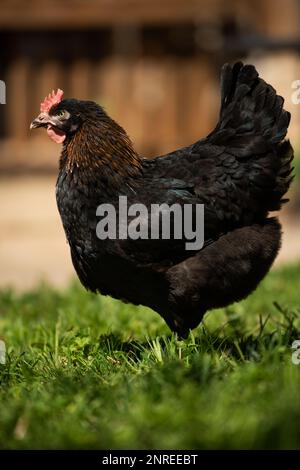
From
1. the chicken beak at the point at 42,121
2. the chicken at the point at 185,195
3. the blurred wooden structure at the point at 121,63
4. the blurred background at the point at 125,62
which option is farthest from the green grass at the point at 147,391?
the blurred wooden structure at the point at 121,63

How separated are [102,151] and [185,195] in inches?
20.6

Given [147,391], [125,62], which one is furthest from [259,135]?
[125,62]

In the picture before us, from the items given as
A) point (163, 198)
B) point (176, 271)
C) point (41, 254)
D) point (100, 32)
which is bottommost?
point (41, 254)

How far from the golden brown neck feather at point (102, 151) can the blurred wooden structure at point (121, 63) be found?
11.2 m

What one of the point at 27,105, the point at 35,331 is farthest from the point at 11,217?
the point at 35,331

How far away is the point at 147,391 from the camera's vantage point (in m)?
3.29

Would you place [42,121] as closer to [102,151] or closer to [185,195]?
[102,151]

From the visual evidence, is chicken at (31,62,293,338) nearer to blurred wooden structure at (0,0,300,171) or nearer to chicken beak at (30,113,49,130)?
chicken beak at (30,113,49,130)

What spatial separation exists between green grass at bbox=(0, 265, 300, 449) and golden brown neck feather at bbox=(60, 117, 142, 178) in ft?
3.20

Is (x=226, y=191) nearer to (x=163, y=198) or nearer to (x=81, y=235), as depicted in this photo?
(x=163, y=198)

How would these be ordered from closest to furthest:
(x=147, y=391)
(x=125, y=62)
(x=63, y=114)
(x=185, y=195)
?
(x=147, y=391), (x=185, y=195), (x=63, y=114), (x=125, y=62)

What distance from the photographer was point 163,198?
14.2ft

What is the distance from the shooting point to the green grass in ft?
9.37

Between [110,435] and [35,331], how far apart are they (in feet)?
7.77
